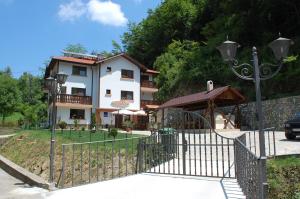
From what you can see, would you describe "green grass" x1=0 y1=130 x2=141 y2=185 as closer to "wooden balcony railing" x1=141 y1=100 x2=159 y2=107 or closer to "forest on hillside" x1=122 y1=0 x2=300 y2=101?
"forest on hillside" x1=122 y1=0 x2=300 y2=101

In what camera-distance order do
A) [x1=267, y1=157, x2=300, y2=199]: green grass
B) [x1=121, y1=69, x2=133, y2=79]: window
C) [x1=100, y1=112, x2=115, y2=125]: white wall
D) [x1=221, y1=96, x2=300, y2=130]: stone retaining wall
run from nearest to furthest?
1. [x1=267, y1=157, x2=300, y2=199]: green grass
2. [x1=221, y1=96, x2=300, y2=130]: stone retaining wall
3. [x1=100, y1=112, x2=115, y2=125]: white wall
4. [x1=121, y1=69, x2=133, y2=79]: window

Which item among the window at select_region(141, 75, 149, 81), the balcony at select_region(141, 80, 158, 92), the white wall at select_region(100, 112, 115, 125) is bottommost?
the white wall at select_region(100, 112, 115, 125)

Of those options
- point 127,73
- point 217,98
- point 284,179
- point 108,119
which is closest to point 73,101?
point 108,119

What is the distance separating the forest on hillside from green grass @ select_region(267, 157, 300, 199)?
14.1 metres

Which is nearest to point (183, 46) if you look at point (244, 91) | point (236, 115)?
point (244, 91)

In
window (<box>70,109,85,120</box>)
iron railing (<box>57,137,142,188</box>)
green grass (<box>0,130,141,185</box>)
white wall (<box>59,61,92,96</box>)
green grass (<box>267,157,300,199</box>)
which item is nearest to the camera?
green grass (<box>267,157,300,199</box>)

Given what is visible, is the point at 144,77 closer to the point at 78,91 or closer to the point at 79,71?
the point at 79,71

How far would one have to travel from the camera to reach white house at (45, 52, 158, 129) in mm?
39688

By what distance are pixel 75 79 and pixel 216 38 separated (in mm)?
15976

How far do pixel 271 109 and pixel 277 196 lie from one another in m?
15.8

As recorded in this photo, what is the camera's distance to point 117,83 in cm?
4247

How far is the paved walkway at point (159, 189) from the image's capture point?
7.84 metres

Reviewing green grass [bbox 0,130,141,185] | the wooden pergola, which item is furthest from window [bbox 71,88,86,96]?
the wooden pergola

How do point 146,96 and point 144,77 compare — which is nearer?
point 144,77
